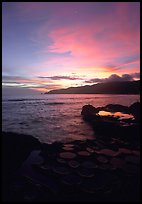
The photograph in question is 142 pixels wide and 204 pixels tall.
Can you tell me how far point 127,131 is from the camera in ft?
66.2

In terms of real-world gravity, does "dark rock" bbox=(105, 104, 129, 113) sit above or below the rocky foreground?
above

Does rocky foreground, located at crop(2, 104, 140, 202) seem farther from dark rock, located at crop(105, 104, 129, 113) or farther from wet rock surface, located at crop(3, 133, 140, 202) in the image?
dark rock, located at crop(105, 104, 129, 113)

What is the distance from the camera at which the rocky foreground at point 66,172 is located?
27.5 feet

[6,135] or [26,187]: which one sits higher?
[6,135]

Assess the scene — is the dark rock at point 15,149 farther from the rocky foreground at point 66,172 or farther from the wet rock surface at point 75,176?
the wet rock surface at point 75,176

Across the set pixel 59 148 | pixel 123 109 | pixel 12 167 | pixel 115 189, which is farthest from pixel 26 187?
pixel 123 109

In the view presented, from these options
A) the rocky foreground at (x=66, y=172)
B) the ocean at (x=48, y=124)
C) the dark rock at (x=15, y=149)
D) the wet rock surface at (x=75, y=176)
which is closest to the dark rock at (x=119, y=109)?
the ocean at (x=48, y=124)

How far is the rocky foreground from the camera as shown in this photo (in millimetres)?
8375

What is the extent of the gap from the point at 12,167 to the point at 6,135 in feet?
9.33

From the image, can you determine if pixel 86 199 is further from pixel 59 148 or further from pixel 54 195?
pixel 59 148

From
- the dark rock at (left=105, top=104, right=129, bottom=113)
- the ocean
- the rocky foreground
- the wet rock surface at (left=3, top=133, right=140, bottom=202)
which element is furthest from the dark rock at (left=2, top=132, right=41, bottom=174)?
the dark rock at (left=105, top=104, right=129, bottom=113)

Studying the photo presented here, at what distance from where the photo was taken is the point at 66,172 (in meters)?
10.3

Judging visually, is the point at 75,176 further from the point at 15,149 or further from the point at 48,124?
the point at 48,124

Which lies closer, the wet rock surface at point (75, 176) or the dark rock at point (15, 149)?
the wet rock surface at point (75, 176)
